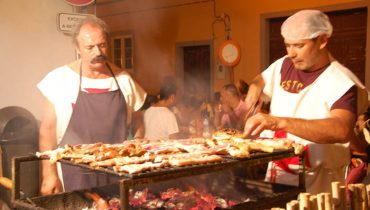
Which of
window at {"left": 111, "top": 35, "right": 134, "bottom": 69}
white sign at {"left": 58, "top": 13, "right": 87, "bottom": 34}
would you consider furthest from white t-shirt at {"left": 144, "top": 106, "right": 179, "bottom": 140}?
window at {"left": 111, "top": 35, "right": 134, "bottom": 69}

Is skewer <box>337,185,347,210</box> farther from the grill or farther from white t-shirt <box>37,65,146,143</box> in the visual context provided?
white t-shirt <box>37,65,146,143</box>

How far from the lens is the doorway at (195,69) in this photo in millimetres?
10898

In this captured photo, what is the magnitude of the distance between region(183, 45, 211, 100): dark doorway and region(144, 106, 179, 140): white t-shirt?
450cm

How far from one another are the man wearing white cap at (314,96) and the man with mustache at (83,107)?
1.14 m

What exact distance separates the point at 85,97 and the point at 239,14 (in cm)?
717

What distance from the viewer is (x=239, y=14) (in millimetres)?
9945

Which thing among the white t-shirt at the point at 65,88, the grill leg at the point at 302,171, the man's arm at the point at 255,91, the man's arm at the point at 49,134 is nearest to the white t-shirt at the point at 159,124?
the white t-shirt at the point at 65,88

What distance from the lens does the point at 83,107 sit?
327 centimetres

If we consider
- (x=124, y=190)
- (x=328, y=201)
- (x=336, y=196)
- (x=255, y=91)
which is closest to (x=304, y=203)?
(x=328, y=201)

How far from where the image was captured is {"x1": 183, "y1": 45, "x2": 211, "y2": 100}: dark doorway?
430 inches

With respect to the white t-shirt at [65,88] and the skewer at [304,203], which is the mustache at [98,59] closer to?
the white t-shirt at [65,88]

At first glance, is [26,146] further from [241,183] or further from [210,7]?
[210,7]

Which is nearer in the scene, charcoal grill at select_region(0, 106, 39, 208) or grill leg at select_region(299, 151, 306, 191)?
grill leg at select_region(299, 151, 306, 191)

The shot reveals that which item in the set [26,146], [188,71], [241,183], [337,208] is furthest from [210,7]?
[337,208]
